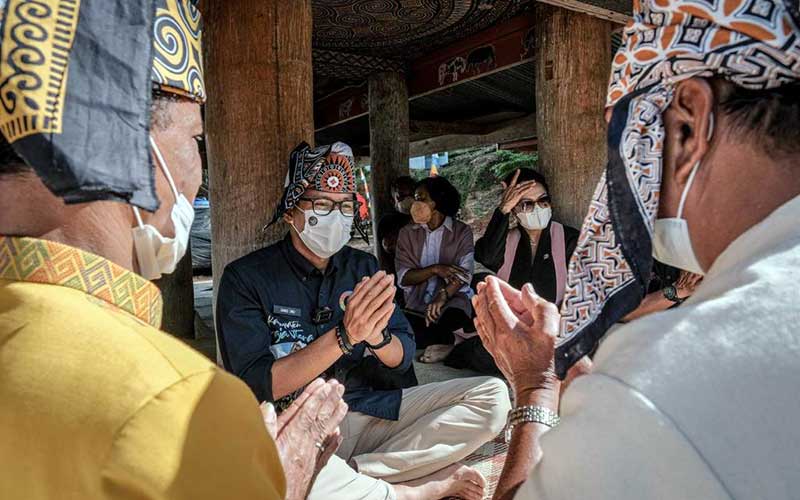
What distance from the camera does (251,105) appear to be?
3000 millimetres

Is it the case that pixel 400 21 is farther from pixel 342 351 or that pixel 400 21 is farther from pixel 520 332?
pixel 520 332

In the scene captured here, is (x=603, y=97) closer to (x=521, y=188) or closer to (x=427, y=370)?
(x=521, y=188)

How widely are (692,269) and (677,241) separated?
9cm

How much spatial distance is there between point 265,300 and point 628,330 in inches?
81.5

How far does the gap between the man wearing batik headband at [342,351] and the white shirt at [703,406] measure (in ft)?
5.51

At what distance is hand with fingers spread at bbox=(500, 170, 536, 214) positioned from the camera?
429 cm

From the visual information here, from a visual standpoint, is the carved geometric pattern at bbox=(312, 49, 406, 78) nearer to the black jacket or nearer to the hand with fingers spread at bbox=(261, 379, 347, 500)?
the black jacket

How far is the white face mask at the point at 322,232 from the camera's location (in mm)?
2871

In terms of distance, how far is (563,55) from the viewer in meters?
4.13

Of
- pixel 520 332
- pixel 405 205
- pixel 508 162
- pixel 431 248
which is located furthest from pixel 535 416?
pixel 508 162

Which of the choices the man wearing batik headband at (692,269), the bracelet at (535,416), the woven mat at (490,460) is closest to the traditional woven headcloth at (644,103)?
the man wearing batik headband at (692,269)

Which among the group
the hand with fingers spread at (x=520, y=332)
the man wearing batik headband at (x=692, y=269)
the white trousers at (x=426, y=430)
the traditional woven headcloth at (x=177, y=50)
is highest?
the traditional woven headcloth at (x=177, y=50)

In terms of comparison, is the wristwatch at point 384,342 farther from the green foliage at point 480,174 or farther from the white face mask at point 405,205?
the green foliage at point 480,174

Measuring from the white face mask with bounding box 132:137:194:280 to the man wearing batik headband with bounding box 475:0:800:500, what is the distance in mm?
840
